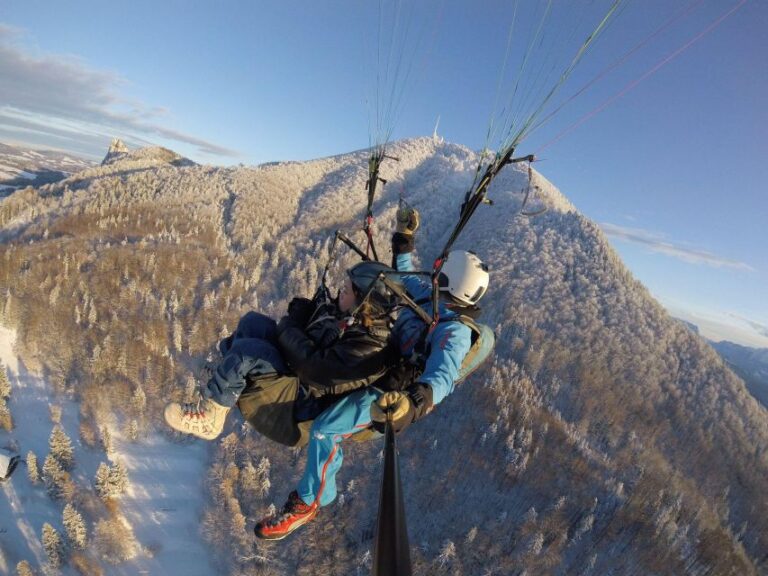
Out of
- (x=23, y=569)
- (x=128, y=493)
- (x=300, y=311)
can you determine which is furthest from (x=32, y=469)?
(x=300, y=311)

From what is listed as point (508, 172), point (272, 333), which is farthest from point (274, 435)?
point (508, 172)

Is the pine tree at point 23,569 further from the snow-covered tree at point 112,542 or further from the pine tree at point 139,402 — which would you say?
the pine tree at point 139,402

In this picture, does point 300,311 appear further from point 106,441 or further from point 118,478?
point 106,441

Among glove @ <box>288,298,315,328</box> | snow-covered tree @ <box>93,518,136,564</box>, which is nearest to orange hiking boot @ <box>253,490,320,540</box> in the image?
glove @ <box>288,298,315,328</box>

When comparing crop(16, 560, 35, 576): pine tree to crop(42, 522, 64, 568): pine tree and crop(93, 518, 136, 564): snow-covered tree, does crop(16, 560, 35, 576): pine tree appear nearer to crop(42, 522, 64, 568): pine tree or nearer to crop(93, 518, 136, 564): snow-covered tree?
crop(42, 522, 64, 568): pine tree

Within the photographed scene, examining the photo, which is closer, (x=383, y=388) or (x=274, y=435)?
(x=383, y=388)

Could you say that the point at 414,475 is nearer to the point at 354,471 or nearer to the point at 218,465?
the point at 354,471

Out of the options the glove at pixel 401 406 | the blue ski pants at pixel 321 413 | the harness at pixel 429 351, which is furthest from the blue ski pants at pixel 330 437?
the glove at pixel 401 406
